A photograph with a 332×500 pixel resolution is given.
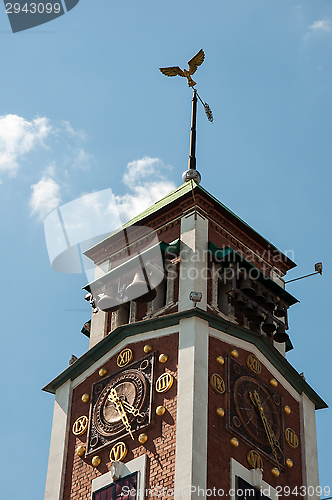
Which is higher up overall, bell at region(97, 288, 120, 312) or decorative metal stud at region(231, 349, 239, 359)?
bell at region(97, 288, 120, 312)

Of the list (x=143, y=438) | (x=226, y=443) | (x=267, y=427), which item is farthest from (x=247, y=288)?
(x=143, y=438)

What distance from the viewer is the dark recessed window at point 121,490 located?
1056 inches

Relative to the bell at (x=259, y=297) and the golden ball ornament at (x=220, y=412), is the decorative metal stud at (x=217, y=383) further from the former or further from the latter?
the bell at (x=259, y=297)

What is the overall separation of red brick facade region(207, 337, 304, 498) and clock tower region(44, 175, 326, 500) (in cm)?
4

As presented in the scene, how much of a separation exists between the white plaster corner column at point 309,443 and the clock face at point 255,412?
3.30 ft

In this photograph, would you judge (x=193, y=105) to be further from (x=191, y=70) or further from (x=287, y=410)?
(x=287, y=410)

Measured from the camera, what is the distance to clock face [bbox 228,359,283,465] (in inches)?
1113

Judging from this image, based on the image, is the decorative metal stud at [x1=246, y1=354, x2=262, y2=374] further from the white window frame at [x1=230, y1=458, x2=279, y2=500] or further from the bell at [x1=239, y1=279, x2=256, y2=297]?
the white window frame at [x1=230, y1=458, x2=279, y2=500]

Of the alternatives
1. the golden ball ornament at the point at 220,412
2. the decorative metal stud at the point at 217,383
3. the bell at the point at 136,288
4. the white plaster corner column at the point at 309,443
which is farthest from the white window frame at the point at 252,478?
the bell at the point at 136,288

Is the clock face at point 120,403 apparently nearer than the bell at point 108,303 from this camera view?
Yes

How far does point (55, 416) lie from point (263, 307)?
698 centimetres

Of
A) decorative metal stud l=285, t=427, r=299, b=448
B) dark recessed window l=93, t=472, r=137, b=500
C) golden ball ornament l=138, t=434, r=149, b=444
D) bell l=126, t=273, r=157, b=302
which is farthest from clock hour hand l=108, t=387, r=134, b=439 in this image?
decorative metal stud l=285, t=427, r=299, b=448

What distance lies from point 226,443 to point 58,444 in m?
5.30

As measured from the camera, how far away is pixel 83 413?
1182 inches
